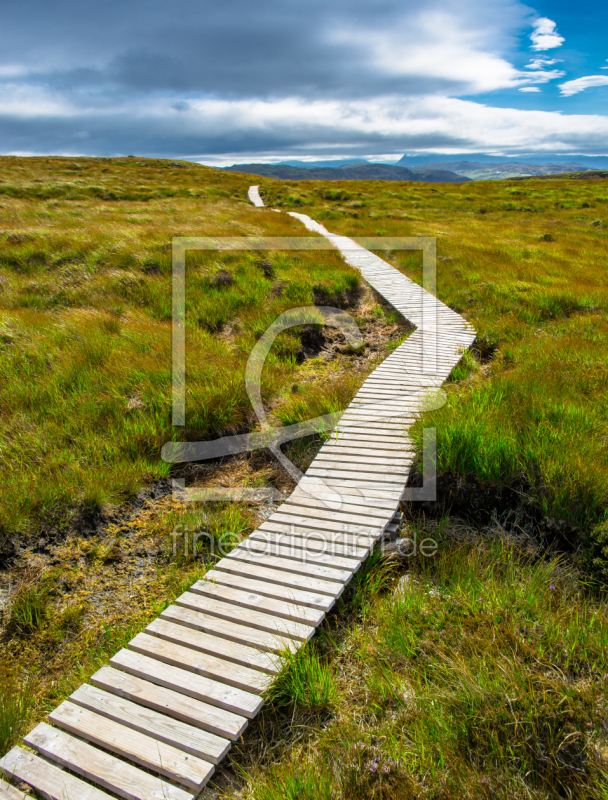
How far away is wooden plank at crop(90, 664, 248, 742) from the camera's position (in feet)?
8.63

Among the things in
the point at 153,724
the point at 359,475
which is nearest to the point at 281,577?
the point at 153,724

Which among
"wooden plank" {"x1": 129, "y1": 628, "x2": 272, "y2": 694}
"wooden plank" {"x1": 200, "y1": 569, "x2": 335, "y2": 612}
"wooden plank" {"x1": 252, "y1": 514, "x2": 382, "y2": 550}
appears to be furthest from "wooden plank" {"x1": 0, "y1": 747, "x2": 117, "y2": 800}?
"wooden plank" {"x1": 252, "y1": 514, "x2": 382, "y2": 550}

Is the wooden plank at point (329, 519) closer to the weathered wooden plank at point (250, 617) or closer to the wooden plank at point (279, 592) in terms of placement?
the wooden plank at point (279, 592)

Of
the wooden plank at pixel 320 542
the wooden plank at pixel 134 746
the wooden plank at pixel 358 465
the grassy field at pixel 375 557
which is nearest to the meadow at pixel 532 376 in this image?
the grassy field at pixel 375 557

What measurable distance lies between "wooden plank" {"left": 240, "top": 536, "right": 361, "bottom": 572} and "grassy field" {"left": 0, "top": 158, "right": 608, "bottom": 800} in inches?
6.6

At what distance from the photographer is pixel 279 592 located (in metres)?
3.58

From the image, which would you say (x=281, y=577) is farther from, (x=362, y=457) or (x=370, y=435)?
(x=370, y=435)

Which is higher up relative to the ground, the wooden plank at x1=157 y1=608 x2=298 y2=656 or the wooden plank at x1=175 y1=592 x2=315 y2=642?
the wooden plank at x1=175 y1=592 x2=315 y2=642

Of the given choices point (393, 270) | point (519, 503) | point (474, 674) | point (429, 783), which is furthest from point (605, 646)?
point (393, 270)

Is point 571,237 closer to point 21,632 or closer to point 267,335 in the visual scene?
point 267,335

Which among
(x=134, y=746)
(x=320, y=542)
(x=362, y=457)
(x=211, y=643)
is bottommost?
(x=134, y=746)

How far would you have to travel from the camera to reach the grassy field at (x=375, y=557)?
240 centimetres

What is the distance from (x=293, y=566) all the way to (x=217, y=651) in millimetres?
945

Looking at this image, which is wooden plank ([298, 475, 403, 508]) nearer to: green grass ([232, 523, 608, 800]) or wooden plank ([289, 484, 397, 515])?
wooden plank ([289, 484, 397, 515])
